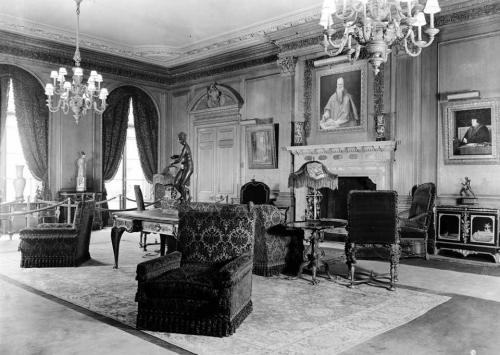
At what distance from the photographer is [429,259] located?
20.8 feet

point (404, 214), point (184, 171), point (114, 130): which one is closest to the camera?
point (184, 171)

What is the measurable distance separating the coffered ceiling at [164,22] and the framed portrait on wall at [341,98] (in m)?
0.84

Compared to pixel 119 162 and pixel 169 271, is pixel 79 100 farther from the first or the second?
pixel 169 271

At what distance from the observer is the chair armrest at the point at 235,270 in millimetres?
3074

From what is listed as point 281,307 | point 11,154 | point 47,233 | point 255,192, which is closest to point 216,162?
point 255,192

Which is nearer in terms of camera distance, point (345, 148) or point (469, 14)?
point (469, 14)

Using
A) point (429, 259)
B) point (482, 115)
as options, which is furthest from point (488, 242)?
point (482, 115)

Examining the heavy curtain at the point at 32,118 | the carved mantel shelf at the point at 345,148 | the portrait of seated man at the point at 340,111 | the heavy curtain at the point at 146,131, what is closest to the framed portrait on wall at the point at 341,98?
the portrait of seated man at the point at 340,111

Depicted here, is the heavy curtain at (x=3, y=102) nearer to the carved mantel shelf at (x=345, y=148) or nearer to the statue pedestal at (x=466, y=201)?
the carved mantel shelf at (x=345, y=148)

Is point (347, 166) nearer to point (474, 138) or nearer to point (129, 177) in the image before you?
point (474, 138)

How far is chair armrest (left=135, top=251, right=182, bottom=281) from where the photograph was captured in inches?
127

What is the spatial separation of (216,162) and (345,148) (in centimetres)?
352

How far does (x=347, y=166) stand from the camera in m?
7.89

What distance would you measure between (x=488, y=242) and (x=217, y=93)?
640 cm
